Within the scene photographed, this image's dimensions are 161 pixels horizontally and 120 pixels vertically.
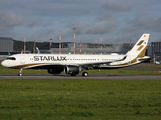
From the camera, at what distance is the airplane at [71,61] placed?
4241 centimetres

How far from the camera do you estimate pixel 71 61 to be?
45.1 meters

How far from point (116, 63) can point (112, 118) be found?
36.9 m

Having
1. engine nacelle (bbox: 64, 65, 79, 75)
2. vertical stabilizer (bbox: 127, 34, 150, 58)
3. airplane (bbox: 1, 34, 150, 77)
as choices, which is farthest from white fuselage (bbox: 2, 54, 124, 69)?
vertical stabilizer (bbox: 127, 34, 150, 58)

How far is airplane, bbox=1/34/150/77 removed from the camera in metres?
42.4

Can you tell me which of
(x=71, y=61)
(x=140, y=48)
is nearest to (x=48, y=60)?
(x=71, y=61)

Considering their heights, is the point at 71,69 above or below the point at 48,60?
below

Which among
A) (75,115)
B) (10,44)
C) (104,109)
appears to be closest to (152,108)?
(104,109)

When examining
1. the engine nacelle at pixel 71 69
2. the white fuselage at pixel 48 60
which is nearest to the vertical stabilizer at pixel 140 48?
the white fuselage at pixel 48 60

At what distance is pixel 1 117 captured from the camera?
1142 cm

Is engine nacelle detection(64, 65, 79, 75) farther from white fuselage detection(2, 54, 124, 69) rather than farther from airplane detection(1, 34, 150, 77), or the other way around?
white fuselage detection(2, 54, 124, 69)

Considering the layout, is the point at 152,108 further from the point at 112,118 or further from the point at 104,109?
the point at 112,118

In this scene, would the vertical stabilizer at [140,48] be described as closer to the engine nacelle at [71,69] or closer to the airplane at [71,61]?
the airplane at [71,61]

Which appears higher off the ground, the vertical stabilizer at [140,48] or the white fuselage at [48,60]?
the vertical stabilizer at [140,48]

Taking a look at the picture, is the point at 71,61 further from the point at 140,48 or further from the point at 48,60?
the point at 140,48
